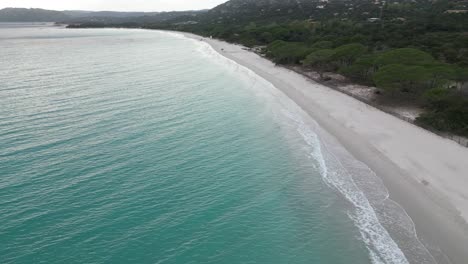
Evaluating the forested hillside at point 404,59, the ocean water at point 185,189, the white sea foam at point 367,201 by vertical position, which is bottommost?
the ocean water at point 185,189

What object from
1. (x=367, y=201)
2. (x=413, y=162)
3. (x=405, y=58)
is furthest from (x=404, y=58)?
(x=367, y=201)

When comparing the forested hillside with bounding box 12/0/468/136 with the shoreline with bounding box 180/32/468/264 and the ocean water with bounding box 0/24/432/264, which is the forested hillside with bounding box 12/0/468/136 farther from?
the ocean water with bounding box 0/24/432/264

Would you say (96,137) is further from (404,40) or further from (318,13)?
(318,13)

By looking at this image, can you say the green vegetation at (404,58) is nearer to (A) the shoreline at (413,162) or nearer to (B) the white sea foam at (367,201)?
(A) the shoreline at (413,162)

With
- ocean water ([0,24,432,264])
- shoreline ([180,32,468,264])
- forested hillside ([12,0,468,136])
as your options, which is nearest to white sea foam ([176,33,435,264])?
ocean water ([0,24,432,264])

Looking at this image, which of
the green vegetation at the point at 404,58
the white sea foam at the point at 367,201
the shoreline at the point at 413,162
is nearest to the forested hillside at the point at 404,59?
the green vegetation at the point at 404,58
